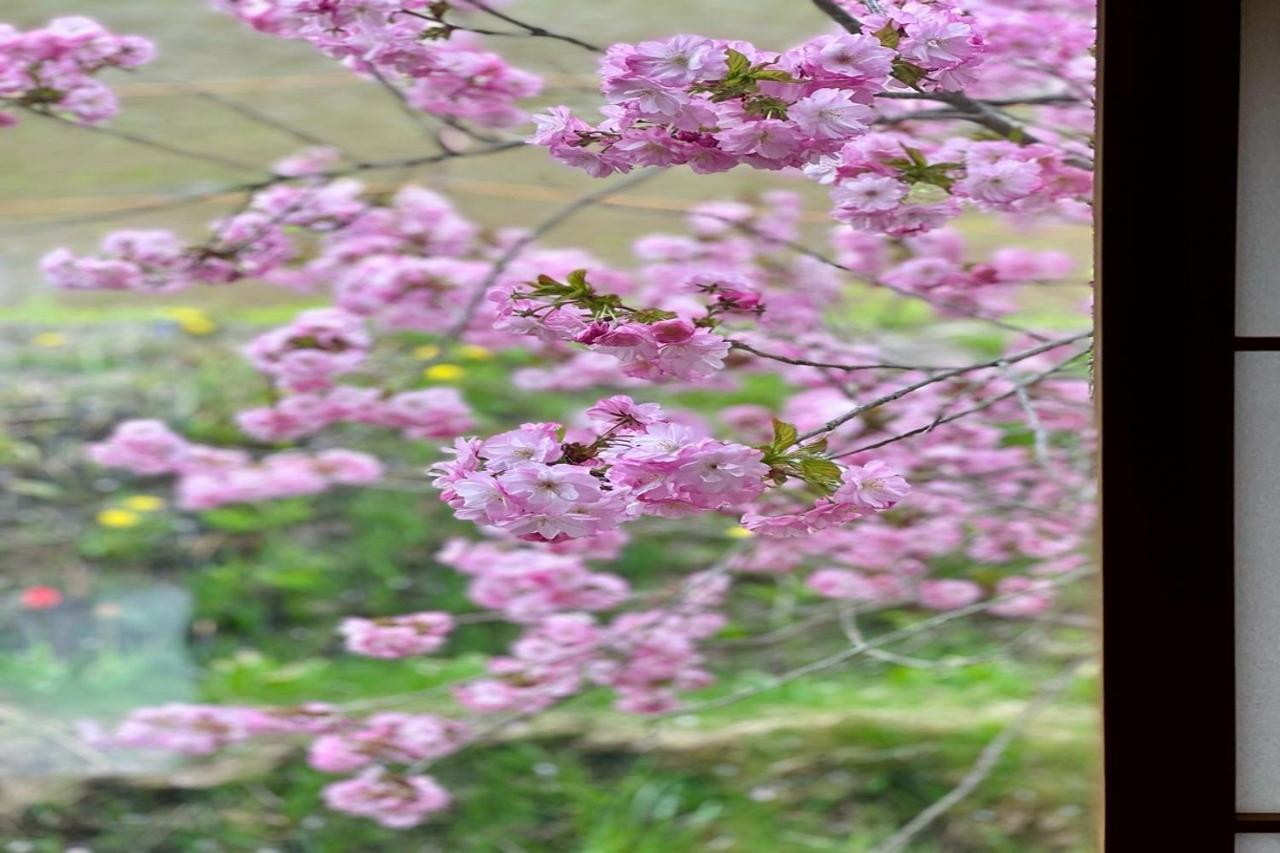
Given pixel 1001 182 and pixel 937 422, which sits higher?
pixel 1001 182

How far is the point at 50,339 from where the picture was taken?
2.67 meters

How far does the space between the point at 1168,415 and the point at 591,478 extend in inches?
11.3

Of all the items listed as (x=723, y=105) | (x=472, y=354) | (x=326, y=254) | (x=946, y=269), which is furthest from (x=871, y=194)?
(x=472, y=354)

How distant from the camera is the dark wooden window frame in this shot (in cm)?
59

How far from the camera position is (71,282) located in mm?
1404

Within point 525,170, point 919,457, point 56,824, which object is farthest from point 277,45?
point 919,457

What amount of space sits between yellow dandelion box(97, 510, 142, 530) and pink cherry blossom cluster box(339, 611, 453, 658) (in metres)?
1.21

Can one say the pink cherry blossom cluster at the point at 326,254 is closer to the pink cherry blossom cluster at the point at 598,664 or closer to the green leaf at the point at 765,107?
the pink cherry blossom cluster at the point at 598,664

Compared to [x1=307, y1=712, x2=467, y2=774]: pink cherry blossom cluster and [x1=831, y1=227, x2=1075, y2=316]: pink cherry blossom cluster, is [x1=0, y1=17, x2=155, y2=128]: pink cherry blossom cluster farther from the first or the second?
[x1=307, y1=712, x2=467, y2=774]: pink cherry blossom cluster

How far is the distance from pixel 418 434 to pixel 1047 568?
4.03 ft

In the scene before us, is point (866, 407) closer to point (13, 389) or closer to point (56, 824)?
point (56, 824)

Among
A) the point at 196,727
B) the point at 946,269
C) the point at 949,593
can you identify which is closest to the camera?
the point at 946,269

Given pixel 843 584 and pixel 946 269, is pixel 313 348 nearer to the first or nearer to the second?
pixel 946 269

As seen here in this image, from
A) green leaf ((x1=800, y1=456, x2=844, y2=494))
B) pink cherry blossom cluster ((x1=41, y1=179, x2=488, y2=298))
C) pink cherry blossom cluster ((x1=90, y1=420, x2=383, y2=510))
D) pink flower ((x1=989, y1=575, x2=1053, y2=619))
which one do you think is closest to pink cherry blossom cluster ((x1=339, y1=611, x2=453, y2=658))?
pink cherry blossom cluster ((x1=41, y1=179, x2=488, y2=298))
